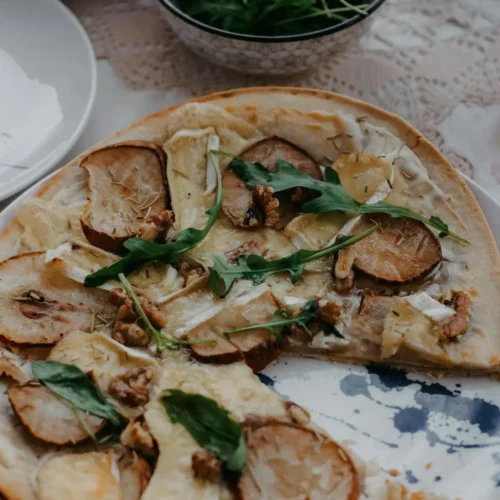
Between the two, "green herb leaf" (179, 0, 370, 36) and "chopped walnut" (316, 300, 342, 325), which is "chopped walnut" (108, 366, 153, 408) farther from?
"green herb leaf" (179, 0, 370, 36)

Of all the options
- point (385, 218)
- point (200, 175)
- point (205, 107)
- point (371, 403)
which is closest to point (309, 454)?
point (371, 403)

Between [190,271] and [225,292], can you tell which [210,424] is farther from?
[190,271]

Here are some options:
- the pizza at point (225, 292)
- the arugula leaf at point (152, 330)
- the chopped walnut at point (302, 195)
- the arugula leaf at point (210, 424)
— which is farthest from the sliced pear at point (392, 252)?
the arugula leaf at point (210, 424)

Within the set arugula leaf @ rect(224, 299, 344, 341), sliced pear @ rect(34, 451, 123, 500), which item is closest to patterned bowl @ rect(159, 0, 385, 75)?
arugula leaf @ rect(224, 299, 344, 341)

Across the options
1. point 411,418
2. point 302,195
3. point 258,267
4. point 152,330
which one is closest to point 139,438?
point 152,330

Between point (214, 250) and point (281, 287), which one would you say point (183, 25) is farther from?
point (281, 287)
